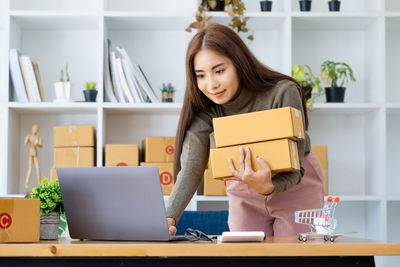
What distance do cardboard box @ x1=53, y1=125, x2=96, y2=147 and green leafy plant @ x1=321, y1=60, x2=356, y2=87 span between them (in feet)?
4.28

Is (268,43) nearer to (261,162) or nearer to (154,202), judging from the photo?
(261,162)

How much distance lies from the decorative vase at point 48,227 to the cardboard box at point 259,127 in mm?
458

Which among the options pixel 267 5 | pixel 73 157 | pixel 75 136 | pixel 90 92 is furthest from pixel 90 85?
pixel 267 5

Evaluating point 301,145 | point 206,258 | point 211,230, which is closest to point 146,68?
point 211,230

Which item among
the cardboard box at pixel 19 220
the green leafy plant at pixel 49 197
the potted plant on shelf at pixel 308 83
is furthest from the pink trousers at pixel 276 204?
the potted plant on shelf at pixel 308 83

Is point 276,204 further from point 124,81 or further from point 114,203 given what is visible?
point 124,81

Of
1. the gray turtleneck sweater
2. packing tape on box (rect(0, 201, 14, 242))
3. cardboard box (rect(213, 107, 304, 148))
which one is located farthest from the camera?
the gray turtleneck sweater

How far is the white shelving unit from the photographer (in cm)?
316

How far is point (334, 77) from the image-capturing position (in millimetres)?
3094

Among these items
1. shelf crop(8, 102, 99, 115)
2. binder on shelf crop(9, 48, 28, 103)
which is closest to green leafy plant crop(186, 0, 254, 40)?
shelf crop(8, 102, 99, 115)

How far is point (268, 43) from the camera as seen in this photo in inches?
130

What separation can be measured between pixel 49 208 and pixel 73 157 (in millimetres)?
1554

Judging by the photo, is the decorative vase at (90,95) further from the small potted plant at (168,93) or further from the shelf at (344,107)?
the shelf at (344,107)

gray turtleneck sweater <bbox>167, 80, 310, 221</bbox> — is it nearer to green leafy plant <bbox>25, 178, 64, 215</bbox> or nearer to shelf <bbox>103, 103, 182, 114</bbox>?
green leafy plant <bbox>25, 178, 64, 215</bbox>
